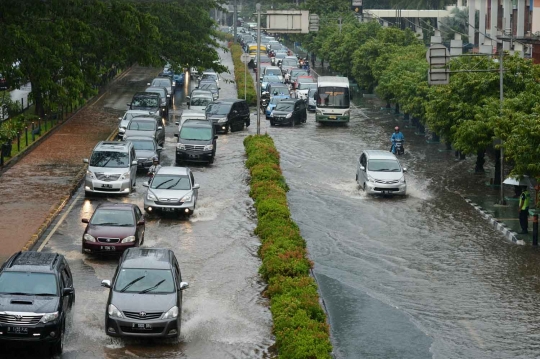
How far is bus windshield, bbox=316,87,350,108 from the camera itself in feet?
203

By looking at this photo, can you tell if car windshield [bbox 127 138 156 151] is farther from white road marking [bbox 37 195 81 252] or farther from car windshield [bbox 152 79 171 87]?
car windshield [bbox 152 79 171 87]

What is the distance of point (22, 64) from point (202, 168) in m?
11.1

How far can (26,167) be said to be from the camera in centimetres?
4338

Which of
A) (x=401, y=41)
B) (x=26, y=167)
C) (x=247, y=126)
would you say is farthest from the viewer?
(x=401, y=41)

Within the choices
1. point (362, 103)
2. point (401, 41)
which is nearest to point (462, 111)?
point (362, 103)

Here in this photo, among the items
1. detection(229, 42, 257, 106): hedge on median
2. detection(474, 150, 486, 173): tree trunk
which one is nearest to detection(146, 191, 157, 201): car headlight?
detection(474, 150, 486, 173): tree trunk

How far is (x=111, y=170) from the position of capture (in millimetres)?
37844

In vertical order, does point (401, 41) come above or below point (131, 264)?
above

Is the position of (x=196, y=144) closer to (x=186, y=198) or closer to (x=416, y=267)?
(x=186, y=198)

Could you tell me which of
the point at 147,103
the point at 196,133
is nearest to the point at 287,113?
the point at 147,103

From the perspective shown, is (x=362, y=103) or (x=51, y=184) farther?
(x=362, y=103)

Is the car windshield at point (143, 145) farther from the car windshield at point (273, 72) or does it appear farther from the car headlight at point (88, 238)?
the car windshield at point (273, 72)

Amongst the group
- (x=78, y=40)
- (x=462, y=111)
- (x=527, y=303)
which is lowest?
(x=527, y=303)

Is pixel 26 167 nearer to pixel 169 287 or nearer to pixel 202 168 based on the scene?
pixel 202 168
